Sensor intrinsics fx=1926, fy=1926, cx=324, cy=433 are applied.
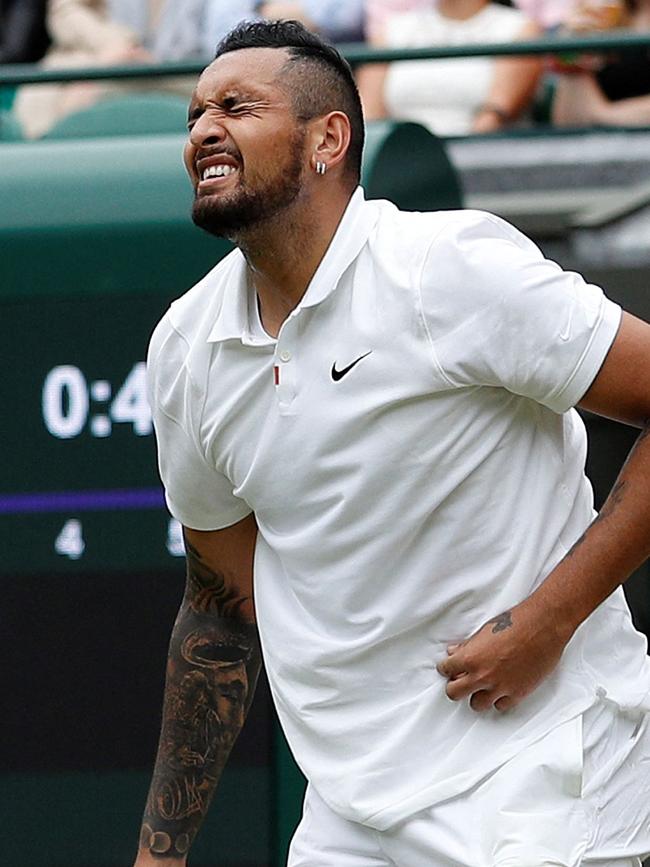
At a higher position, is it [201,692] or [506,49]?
[506,49]

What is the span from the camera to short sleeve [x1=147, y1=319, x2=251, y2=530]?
112 inches

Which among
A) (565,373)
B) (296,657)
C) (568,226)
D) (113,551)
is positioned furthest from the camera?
(568,226)

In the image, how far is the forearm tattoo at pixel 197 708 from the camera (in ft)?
10.1

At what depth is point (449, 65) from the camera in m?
5.89

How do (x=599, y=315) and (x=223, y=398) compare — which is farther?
(x=223, y=398)

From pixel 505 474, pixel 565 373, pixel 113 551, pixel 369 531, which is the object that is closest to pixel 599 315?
pixel 565 373

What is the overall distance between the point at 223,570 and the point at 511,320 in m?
0.77

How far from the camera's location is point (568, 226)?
4.93m

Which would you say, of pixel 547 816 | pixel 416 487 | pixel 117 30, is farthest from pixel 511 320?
pixel 117 30

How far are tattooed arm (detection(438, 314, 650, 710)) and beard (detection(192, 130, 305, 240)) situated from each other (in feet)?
1.66

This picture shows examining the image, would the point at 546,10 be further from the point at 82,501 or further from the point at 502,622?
the point at 502,622

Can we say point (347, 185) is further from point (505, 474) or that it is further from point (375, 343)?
point (505, 474)

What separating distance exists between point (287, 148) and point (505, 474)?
0.55 metres

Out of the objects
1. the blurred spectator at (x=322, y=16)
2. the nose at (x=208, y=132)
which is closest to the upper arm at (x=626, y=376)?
the nose at (x=208, y=132)
